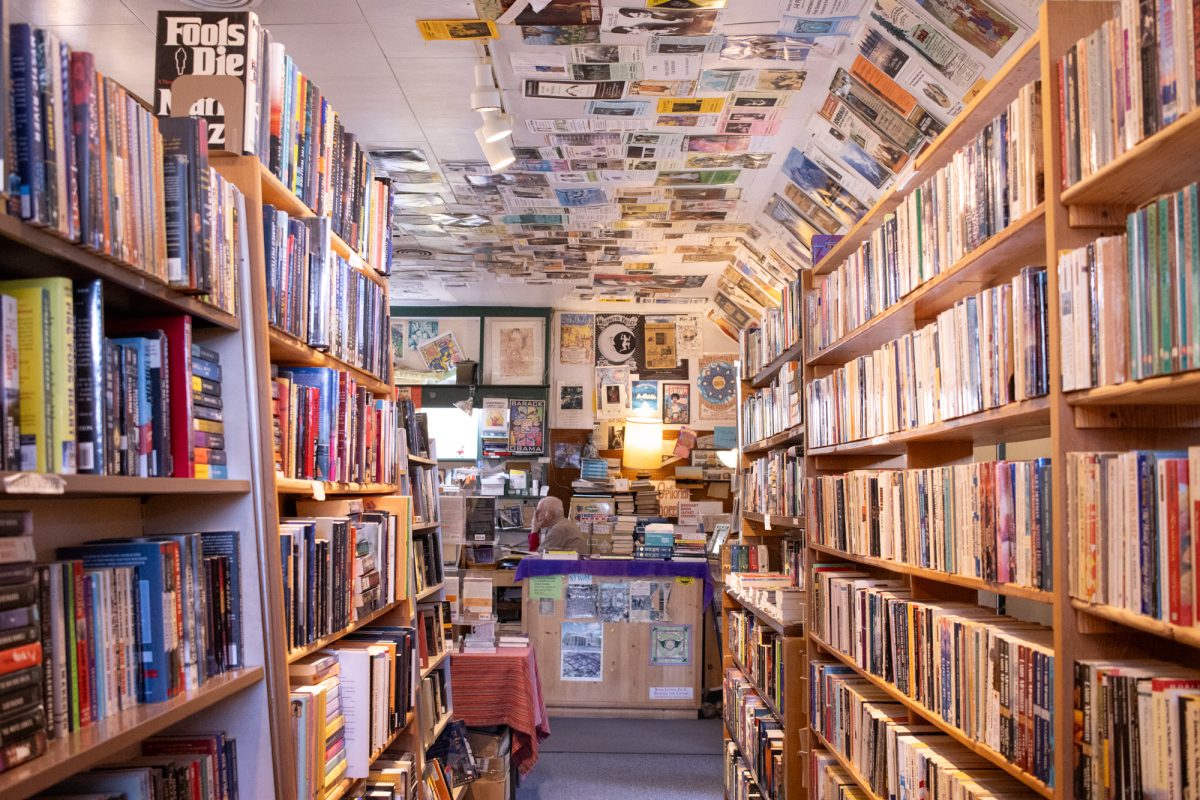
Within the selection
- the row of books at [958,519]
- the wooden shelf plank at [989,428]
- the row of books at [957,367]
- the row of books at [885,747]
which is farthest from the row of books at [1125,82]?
the row of books at [885,747]

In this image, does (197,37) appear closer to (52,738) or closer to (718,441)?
(52,738)

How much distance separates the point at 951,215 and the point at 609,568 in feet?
15.6

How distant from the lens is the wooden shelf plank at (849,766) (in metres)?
2.74

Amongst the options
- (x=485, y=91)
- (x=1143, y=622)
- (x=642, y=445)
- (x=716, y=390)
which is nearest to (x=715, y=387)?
(x=716, y=390)

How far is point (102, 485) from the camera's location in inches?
48.9

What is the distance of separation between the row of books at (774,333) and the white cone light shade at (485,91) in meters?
1.50

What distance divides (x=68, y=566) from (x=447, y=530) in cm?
393

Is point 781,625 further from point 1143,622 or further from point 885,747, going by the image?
point 1143,622

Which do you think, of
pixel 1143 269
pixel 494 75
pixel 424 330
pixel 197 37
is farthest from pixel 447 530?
pixel 424 330

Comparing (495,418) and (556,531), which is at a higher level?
(495,418)

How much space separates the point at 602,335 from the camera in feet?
32.1

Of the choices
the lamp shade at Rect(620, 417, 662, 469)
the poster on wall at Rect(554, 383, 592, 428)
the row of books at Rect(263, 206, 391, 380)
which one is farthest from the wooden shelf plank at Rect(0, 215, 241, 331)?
the poster on wall at Rect(554, 383, 592, 428)

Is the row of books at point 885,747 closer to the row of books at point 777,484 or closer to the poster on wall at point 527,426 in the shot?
the row of books at point 777,484

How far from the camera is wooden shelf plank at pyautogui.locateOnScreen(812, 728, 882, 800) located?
8.98 feet
